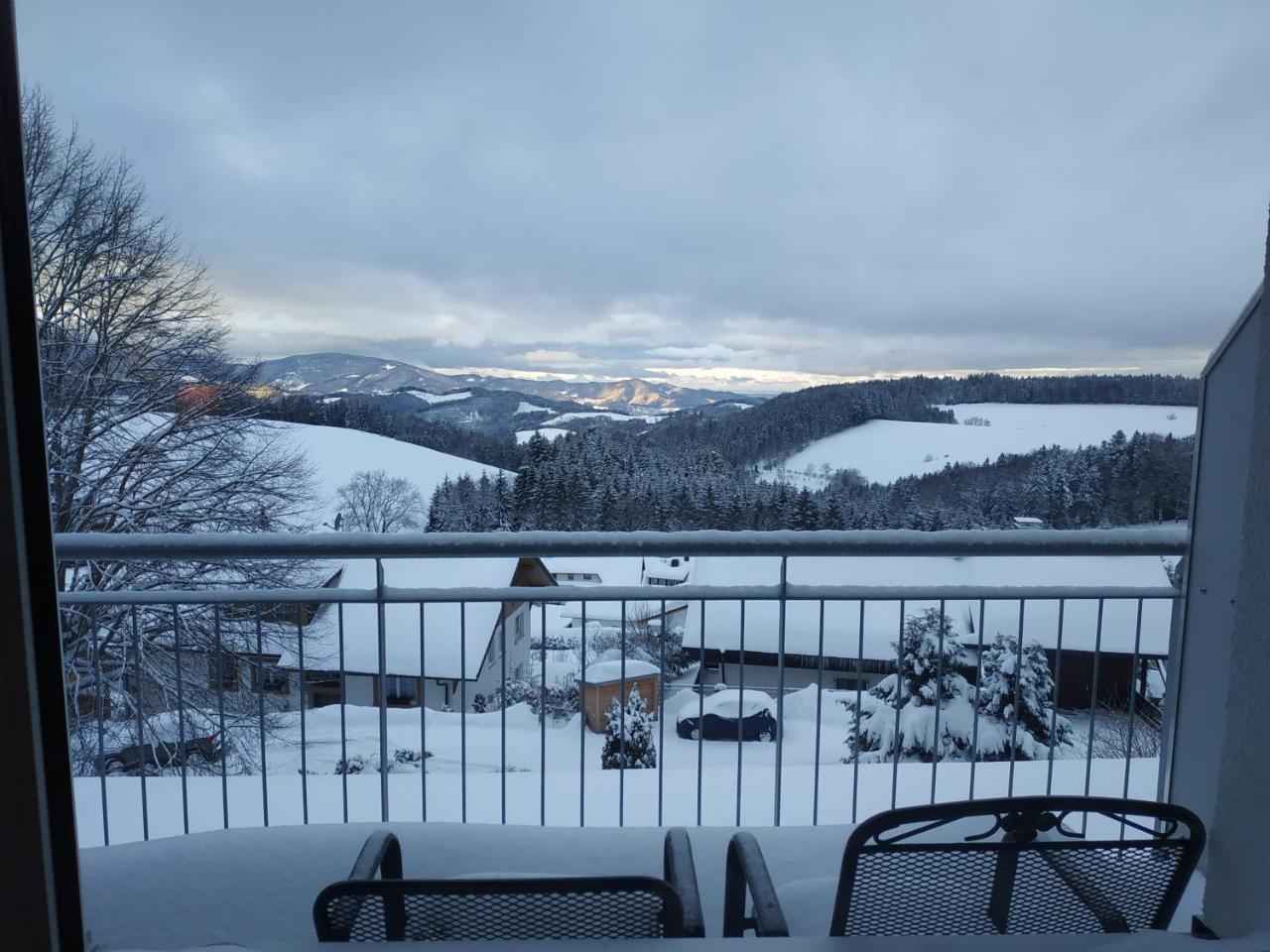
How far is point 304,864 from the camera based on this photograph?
218 centimetres

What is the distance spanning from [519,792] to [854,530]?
197 cm

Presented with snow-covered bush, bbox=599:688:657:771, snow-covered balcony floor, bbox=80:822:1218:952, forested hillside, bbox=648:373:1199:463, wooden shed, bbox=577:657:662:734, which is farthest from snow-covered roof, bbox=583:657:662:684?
forested hillside, bbox=648:373:1199:463

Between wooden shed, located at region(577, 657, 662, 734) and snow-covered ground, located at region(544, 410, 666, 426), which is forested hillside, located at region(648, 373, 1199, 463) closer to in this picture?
snow-covered ground, located at region(544, 410, 666, 426)

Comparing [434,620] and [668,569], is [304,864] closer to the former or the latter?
[434,620]

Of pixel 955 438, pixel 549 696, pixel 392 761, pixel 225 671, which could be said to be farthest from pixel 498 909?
pixel 225 671

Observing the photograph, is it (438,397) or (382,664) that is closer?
(382,664)

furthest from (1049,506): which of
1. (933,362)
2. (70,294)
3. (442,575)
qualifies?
(70,294)

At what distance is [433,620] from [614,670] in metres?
0.80

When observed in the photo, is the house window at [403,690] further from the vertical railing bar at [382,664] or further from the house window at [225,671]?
the vertical railing bar at [382,664]

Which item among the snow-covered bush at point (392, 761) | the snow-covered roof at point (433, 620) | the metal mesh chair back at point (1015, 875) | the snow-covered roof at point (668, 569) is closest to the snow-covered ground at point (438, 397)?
the snow-covered roof at point (433, 620)

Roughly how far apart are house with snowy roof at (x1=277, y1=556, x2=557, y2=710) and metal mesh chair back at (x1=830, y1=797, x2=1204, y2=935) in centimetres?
138

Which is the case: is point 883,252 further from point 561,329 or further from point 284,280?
point 284,280

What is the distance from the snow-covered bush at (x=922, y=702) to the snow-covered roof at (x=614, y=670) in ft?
2.95

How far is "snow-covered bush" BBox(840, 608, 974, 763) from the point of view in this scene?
3.85 meters
